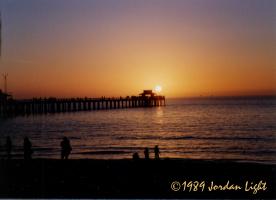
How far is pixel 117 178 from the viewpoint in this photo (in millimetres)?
10789

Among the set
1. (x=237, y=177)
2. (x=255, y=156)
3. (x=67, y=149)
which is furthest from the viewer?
(x=255, y=156)

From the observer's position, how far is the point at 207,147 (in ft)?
81.2

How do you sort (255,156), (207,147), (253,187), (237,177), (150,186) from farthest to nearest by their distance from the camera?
(207,147) → (255,156) → (237,177) → (150,186) → (253,187)

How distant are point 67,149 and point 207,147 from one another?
1225 cm

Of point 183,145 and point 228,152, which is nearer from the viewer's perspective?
point 228,152

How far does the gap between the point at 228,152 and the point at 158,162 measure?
1015cm

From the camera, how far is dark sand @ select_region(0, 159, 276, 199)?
8561 mm

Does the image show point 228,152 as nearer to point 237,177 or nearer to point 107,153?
point 107,153

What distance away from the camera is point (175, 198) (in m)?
7.93

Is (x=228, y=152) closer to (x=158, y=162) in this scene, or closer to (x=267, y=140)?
(x=267, y=140)

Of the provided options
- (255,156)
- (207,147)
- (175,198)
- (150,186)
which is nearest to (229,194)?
(175,198)

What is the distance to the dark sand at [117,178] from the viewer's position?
28.1 ft

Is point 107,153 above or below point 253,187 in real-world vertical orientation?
below

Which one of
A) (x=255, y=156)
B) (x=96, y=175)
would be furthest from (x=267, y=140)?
(x=96, y=175)
